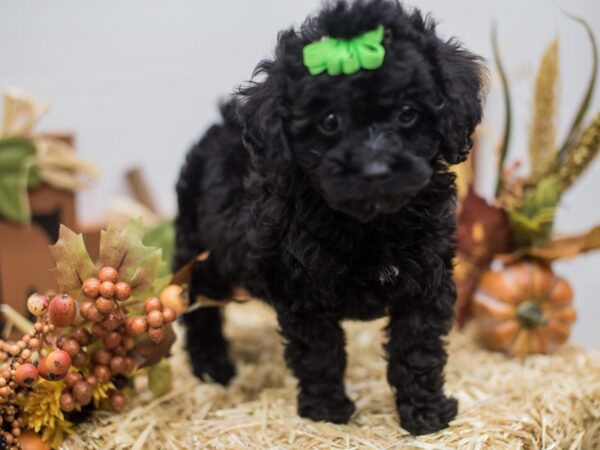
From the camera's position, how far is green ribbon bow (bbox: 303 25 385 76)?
1.32 metres

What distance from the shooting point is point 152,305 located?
5.62 ft

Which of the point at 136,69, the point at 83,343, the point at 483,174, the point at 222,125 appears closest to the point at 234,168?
the point at 222,125

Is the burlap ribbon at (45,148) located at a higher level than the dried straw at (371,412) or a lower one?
higher

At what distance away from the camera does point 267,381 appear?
7.30ft

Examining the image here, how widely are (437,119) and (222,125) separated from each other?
0.93 meters

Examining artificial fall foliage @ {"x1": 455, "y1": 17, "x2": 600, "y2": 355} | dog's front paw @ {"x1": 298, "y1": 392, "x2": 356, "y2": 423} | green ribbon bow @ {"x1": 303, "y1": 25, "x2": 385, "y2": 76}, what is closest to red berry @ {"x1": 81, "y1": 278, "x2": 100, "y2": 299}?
dog's front paw @ {"x1": 298, "y1": 392, "x2": 356, "y2": 423}

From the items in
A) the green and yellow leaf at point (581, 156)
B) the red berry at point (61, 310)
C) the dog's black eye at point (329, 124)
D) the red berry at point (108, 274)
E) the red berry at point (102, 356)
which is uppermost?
the dog's black eye at point (329, 124)

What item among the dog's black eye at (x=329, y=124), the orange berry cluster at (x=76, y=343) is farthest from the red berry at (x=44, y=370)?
the dog's black eye at (x=329, y=124)

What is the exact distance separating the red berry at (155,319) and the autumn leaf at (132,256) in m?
0.13

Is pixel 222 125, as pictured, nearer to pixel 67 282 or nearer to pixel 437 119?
pixel 67 282

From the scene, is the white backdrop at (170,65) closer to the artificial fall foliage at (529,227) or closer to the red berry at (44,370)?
the artificial fall foliage at (529,227)

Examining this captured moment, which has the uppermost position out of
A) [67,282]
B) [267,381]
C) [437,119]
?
[437,119]

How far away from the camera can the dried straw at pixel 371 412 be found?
171 centimetres

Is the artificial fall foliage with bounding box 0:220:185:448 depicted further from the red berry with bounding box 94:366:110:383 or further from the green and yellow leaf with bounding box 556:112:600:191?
the green and yellow leaf with bounding box 556:112:600:191
